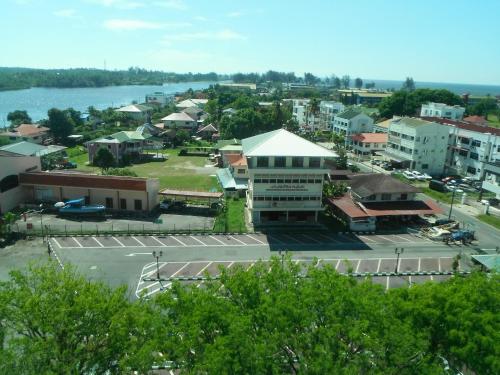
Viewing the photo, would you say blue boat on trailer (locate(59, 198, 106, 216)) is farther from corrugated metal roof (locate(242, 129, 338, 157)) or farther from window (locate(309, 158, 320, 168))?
window (locate(309, 158, 320, 168))

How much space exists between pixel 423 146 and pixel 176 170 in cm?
4034

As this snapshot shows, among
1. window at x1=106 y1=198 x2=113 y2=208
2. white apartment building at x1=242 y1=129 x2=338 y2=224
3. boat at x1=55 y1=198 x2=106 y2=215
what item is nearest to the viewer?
white apartment building at x1=242 y1=129 x2=338 y2=224

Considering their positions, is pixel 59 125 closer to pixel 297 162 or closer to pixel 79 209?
pixel 79 209

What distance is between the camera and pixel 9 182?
144ft

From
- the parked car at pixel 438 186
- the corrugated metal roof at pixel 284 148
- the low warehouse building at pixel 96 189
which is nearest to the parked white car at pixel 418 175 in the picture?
the parked car at pixel 438 186

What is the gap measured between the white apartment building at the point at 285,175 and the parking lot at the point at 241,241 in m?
3.05

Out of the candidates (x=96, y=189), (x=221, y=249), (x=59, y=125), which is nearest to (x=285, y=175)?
(x=221, y=249)

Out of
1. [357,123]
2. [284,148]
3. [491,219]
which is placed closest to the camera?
[284,148]

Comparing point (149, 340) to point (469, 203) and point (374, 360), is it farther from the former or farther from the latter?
point (469, 203)

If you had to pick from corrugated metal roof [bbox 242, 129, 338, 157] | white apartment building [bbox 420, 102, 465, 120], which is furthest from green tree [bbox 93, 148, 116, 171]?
white apartment building [bbox 420, 102, 465, 120]

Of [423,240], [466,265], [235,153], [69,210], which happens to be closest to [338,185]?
[423,240]

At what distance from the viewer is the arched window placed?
1679 inches

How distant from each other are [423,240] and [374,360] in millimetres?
26940

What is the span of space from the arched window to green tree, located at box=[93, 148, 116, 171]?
55.6 ft
